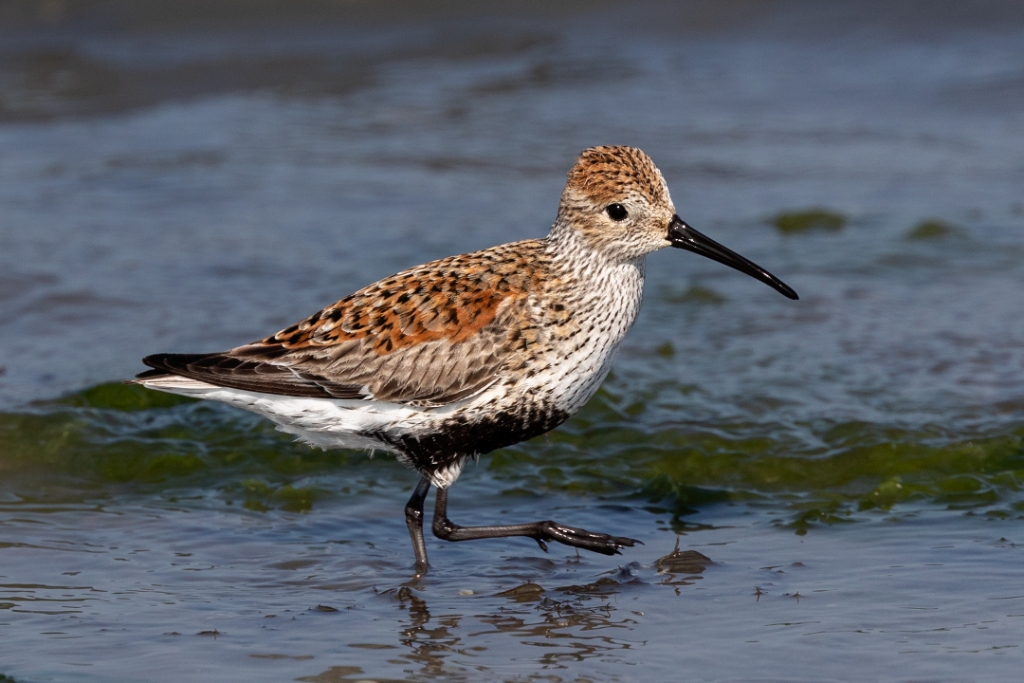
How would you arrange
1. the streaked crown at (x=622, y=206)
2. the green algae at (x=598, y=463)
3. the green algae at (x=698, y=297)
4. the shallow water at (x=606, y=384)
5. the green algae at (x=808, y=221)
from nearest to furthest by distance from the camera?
1. the shallow water at (x=606, y=384)
2. the streaked crown at (x=622, y=206)
3. the green algae at (x=598, y=463)
4. the green algae at (x=698, y=297)
5. the green algae at (x=808, y=221)

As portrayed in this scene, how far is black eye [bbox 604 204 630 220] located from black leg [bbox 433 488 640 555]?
5.13ft

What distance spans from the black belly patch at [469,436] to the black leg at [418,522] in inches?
8.3

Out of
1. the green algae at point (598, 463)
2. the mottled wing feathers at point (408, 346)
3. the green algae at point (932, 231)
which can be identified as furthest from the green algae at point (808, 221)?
the mottled wing feathers at point (408, 346)

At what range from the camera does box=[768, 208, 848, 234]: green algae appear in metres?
12.6

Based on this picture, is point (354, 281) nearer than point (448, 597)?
No

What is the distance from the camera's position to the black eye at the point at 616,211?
6.92 meters

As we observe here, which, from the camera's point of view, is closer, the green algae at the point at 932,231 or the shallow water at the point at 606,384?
the shallow water at the point at 606,384

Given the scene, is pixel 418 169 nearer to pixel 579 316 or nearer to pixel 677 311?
pixel 677 311

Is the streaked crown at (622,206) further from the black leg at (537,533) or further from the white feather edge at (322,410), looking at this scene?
the black leg at (537,533)

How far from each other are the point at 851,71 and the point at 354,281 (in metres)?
8.26

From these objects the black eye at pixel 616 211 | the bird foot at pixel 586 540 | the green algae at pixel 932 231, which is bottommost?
the bird foot at pixel 586 540

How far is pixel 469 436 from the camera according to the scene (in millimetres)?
6938

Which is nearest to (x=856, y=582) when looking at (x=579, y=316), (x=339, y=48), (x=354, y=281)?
(x=579, y=316)

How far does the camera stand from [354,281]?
11328 mm
